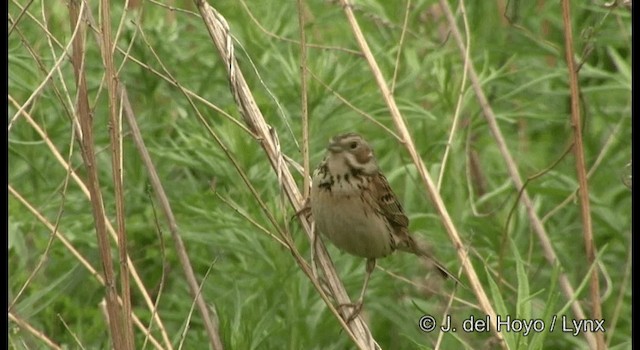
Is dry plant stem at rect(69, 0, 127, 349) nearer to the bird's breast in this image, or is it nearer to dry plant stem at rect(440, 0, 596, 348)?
the bird's breast

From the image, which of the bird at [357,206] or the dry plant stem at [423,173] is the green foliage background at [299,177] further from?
the dry plant stem at [423,173]

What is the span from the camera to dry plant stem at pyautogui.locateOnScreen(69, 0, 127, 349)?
2.92 m

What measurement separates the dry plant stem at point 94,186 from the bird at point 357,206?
733 mm

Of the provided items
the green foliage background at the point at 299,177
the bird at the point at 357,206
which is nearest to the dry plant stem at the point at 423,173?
the bird at the point at 357,206

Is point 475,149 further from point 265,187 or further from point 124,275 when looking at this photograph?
point 124,275

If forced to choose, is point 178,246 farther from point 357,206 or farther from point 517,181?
point 517,181

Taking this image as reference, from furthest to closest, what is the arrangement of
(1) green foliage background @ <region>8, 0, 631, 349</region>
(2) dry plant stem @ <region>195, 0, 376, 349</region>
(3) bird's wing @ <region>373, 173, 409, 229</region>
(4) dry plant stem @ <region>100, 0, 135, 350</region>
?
(1) green foliage background @ <region>8, 0, 631, 349</region>
(3) bird's wing @ <region>373, 173, 409, 229</region>
(2) dry plant stem @ <region>195, 0, 376, 349</region>
(4) dry plant stem @ <region>100, 0, 135, 350</region>

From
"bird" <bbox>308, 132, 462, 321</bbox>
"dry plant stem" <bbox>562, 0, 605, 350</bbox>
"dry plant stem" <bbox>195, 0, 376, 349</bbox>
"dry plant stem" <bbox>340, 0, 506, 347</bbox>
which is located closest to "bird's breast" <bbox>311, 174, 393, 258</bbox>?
"bird" <bbox>308, 132, 462, 321</bbox>

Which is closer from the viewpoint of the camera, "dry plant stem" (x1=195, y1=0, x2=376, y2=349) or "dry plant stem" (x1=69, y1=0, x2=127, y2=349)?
"dry plant stem" (x1=69, y1=0, x2=127, y2=349)

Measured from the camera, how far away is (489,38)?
18.6ft

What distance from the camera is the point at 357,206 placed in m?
3.99

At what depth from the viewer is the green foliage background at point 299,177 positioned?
4422 millimetres

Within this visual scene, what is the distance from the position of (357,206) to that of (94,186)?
4.10 ft

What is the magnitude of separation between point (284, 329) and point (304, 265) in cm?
130
